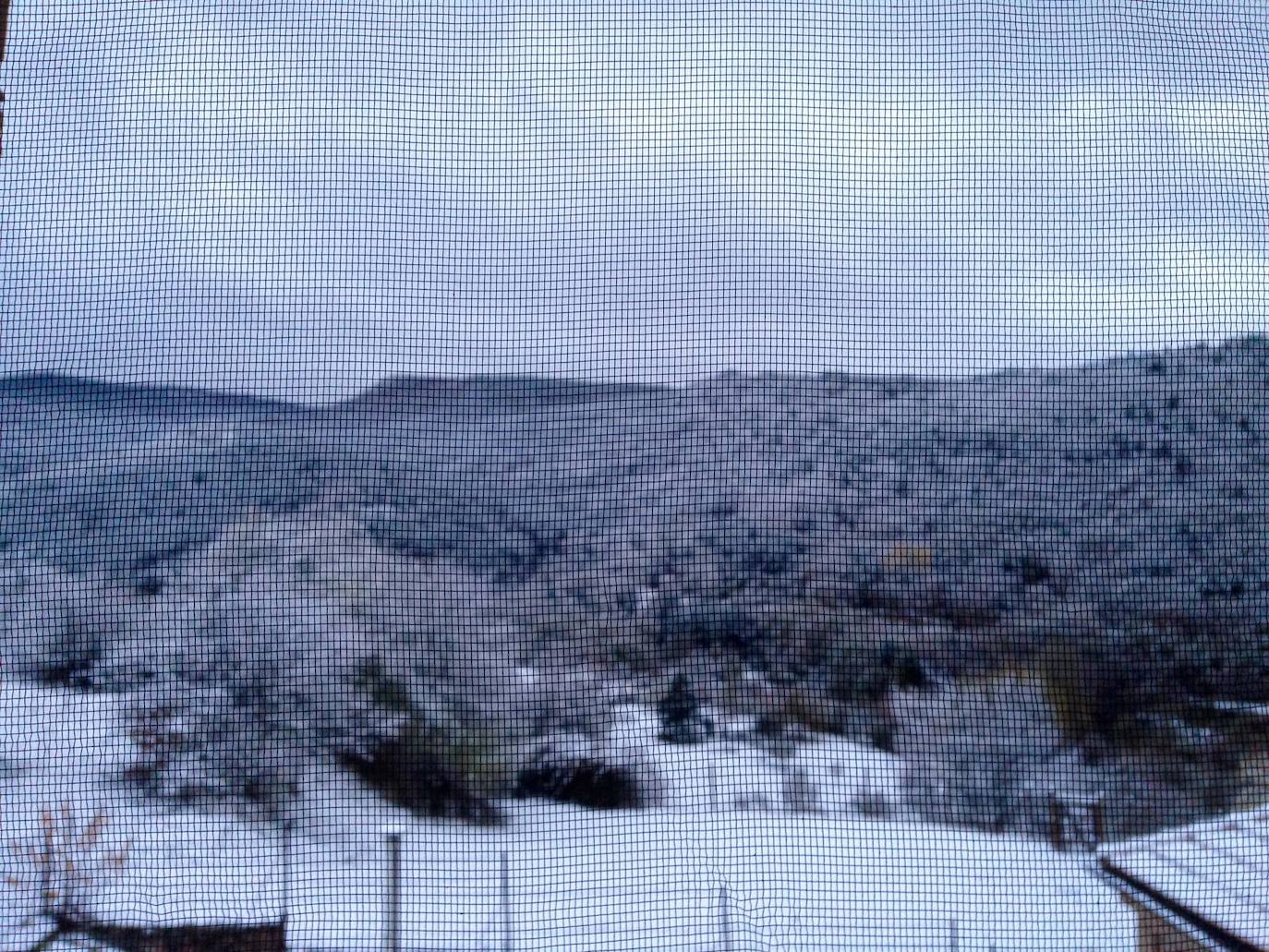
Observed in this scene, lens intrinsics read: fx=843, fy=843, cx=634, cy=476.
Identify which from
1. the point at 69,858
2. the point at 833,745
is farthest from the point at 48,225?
the point at 833,745

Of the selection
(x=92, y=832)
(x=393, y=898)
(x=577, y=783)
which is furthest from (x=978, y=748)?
(x=92, y=832)

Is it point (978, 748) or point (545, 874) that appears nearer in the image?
point (545, 874)

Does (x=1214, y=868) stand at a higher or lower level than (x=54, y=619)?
lower

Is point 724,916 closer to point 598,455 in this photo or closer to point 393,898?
point 393,898

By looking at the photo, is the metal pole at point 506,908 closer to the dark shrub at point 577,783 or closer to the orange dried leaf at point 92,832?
the dark shrub at point 577,783

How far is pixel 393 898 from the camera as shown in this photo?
1.23m

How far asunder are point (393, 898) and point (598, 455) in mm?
717

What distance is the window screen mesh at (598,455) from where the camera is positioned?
1.23 m

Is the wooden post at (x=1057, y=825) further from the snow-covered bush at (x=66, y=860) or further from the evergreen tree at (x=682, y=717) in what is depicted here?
the snow-covered bush at (x=66, y=860)

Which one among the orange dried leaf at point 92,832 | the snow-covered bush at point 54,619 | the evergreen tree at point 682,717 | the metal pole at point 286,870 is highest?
the snow-covered bush at point 54,619

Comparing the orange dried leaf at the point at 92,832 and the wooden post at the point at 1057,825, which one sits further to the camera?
the wooden post at the point at 1057,825

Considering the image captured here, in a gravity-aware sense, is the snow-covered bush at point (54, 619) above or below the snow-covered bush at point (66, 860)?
above

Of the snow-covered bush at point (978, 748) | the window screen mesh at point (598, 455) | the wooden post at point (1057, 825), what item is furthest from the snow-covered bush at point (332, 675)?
the wooden post at point (1057, 825)

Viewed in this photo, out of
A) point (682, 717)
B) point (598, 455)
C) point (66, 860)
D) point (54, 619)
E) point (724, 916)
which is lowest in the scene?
point (724, 916)
